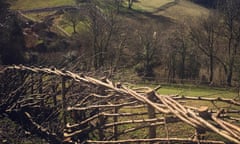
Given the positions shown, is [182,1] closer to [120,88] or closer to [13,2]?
[13,2]

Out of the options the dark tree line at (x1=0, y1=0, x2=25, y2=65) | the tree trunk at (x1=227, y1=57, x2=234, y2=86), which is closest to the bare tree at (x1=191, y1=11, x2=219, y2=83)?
the tree trunk at (x1=227, y1=57, x2=234, y2=86)

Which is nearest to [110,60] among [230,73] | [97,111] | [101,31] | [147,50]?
[101,31]

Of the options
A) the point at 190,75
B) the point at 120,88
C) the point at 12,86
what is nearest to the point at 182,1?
the point at 190,75

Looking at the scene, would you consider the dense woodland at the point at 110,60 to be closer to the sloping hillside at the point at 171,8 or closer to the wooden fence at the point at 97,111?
the wooden fence at the point at 97,111

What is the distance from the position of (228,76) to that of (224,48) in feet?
15.1

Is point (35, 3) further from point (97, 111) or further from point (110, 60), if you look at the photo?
point (97, 111)

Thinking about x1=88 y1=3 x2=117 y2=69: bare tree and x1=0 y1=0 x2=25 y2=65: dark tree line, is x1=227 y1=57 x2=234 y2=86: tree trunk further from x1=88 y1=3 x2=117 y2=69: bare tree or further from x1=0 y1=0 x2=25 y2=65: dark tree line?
x1=0 y1=0 x2=25 y2=65: dark tree line

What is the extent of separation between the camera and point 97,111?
6.99 meters

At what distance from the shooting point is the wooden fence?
3.82 metres

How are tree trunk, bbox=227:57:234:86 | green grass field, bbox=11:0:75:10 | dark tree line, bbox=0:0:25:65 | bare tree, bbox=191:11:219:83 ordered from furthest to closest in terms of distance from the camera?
green grass field, bbox=11:0:75:10 < bare tree, bbox=191:11:219:83 < dark tree line, bbox=0:0:25:65 < tree trunk, bbox=227:57:234:86

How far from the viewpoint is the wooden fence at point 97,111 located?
3.82 m

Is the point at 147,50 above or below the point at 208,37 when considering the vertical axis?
below

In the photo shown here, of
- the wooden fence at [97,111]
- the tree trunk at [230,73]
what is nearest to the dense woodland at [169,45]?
the tree trunk at [230,73]

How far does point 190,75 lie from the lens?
1261 inches
